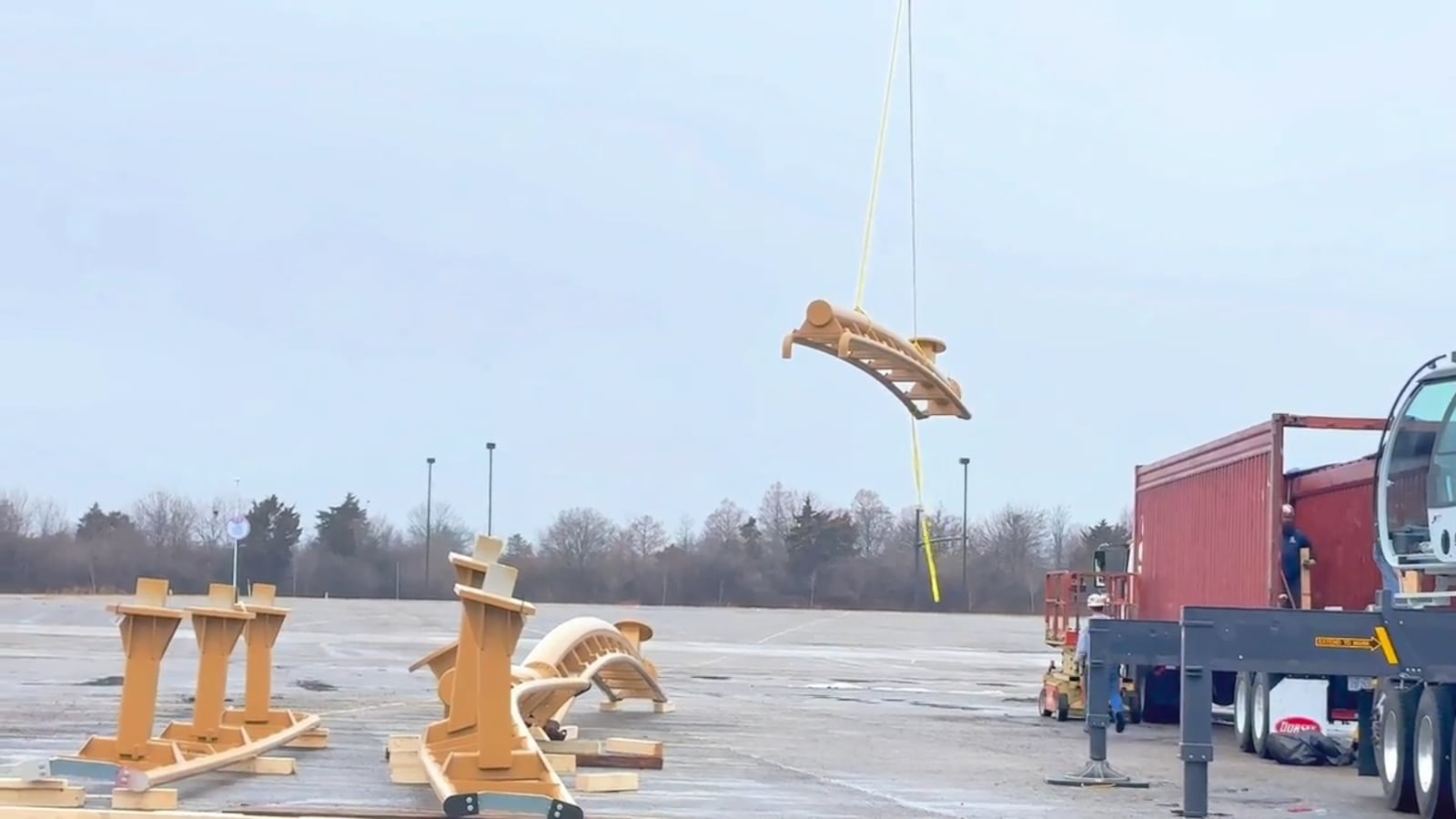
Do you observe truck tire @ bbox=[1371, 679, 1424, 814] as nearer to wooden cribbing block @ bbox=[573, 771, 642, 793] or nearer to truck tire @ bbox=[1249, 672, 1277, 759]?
truck tire @ bbox=[1249, 672, 1277, 759]

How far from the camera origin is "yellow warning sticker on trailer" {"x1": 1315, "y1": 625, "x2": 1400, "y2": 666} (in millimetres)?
11758

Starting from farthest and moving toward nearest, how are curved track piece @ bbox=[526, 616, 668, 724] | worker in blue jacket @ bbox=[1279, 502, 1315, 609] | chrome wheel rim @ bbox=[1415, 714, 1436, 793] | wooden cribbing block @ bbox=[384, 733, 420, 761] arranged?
worker in blue jacket @ bbox=[1279, 502, 1315, 609] < curved track piece @ bbox=[526, 616, 668, 724] < wooden cribbing block @ bbox=[384, 733, 420, 761] < chrome wheel rim @ bbox=[1415, 714, 1436, 793]

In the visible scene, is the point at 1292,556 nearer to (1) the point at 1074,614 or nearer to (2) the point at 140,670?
(1) the point at 1074,614

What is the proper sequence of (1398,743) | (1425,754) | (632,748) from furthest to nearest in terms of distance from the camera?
(632,748) → (1398,743) → (1425,754)

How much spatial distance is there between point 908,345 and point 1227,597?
8.73 meters

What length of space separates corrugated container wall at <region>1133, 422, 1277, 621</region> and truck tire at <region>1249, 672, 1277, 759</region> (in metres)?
0.92

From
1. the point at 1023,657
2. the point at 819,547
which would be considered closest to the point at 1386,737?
the point at 1023,657

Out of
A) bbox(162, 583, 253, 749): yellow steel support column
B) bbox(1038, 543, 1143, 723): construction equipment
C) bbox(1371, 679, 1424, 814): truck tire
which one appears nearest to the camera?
bbox(1371, 679, 1424, 814): truck tire

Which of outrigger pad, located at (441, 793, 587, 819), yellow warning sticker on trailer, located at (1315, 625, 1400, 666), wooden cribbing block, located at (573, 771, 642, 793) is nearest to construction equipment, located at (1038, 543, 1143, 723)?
yellow warning sticker on trailer, located at (1315, 625, 1400, 666)

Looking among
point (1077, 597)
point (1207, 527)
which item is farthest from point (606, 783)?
point (1077, 597)

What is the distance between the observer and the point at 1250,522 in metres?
20.0

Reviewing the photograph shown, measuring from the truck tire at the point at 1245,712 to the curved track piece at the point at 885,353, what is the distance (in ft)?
20.3

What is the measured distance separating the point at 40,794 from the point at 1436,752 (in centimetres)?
897

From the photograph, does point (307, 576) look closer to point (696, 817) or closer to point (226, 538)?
point (226, 538)
